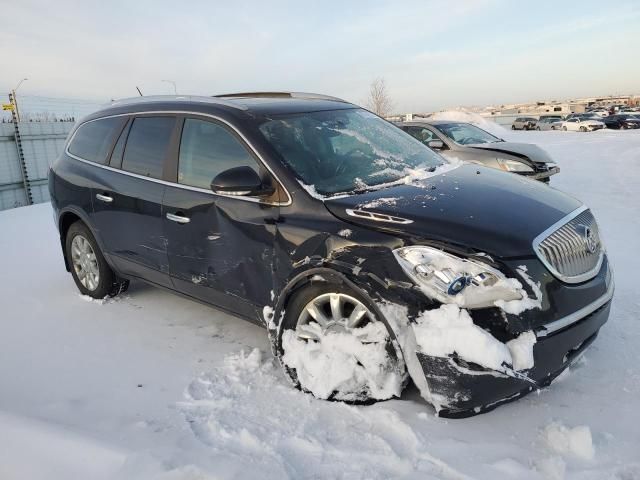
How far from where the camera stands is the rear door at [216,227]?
3.18 m

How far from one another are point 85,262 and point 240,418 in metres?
2.82

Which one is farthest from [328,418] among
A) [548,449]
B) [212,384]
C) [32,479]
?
[32,479]

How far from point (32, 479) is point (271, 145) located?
7.15 feet

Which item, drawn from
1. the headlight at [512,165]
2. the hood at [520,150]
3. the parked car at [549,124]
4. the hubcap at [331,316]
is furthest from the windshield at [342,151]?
the parked car at [549,124]

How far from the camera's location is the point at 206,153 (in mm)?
3584

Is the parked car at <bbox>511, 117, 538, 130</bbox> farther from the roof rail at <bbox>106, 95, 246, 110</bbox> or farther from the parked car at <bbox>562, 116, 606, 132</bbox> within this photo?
the roof rail at <bbox>106, 95, 246, 110</bbox>

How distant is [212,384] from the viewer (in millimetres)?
3168

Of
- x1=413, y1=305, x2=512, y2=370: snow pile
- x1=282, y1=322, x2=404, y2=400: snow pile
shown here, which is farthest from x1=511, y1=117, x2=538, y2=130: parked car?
x1=413, y1=305, x2=512, y2=370: snow pile

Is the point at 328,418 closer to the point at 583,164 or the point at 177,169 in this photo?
the point at 177,169

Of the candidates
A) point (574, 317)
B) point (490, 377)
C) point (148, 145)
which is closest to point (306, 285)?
point (490, 377)

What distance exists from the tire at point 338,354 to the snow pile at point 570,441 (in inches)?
28.8

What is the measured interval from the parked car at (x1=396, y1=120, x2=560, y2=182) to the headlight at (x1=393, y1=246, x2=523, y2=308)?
18.7ft

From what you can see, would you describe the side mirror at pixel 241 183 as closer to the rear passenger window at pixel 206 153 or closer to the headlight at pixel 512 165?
the rear passenger window at pixel 206 153

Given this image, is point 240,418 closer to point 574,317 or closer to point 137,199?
point 574,317
